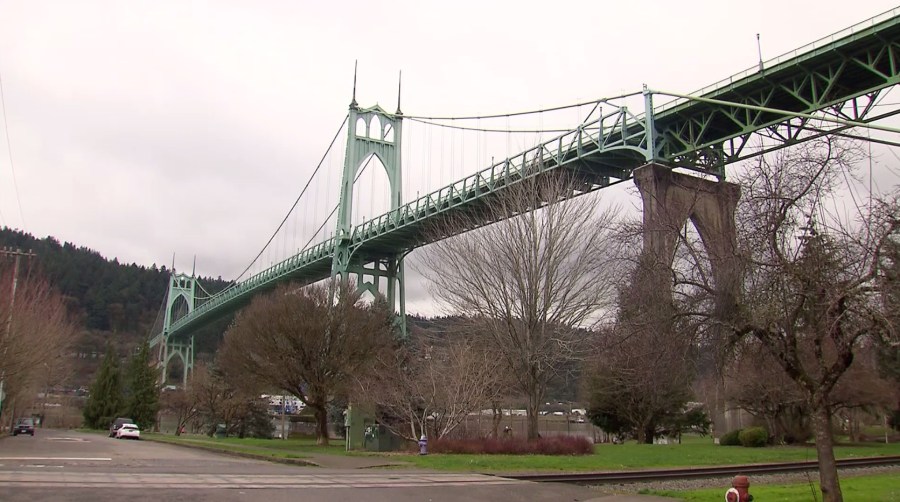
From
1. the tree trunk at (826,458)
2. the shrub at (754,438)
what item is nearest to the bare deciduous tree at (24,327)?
the tree trunk at (826,458)

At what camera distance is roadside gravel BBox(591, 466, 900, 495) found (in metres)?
16.2

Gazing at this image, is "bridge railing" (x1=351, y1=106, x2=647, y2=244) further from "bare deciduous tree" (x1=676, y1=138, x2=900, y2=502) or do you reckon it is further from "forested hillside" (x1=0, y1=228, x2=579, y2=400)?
"forested hillside" (x1=0, y1=228, x2=579, y2=400)

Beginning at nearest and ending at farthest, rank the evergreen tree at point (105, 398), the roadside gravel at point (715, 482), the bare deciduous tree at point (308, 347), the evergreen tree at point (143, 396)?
the roadside gravel at point (715, 482) < the bare deciduous tree at point (308, 347) < the evergreen tree at point (143, 396) < the evergreen tree at point (105, 398)

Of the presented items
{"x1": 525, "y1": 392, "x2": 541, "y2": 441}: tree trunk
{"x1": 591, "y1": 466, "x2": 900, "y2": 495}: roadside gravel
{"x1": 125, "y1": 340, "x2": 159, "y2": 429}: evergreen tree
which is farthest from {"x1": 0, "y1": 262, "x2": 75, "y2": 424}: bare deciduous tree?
{"x1": 591, "y1": 466, "x2": 900, "y2": 495}: roadside gravel

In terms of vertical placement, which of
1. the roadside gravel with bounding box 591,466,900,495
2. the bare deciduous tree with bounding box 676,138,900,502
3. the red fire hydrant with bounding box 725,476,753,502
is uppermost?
the bare deciduous tree with bounding box 676,138,900,502

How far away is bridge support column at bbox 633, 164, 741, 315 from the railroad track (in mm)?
6601

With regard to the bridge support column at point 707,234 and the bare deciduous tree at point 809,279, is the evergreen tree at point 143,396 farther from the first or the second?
the bare deciduous tree at point 809,279

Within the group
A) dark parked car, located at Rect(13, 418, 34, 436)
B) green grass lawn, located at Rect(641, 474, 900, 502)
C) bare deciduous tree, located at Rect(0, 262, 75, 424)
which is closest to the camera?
green grass lawn, located at Rect(641, 474, 900, 502)

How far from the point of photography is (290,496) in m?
11.7

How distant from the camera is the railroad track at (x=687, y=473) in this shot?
685 inches

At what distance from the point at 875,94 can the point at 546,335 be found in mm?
14967

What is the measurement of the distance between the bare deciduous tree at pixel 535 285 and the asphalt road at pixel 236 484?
9666mm

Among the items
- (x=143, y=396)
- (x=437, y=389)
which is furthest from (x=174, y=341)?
(x=437, y=389)

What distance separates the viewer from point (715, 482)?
61.3ft
